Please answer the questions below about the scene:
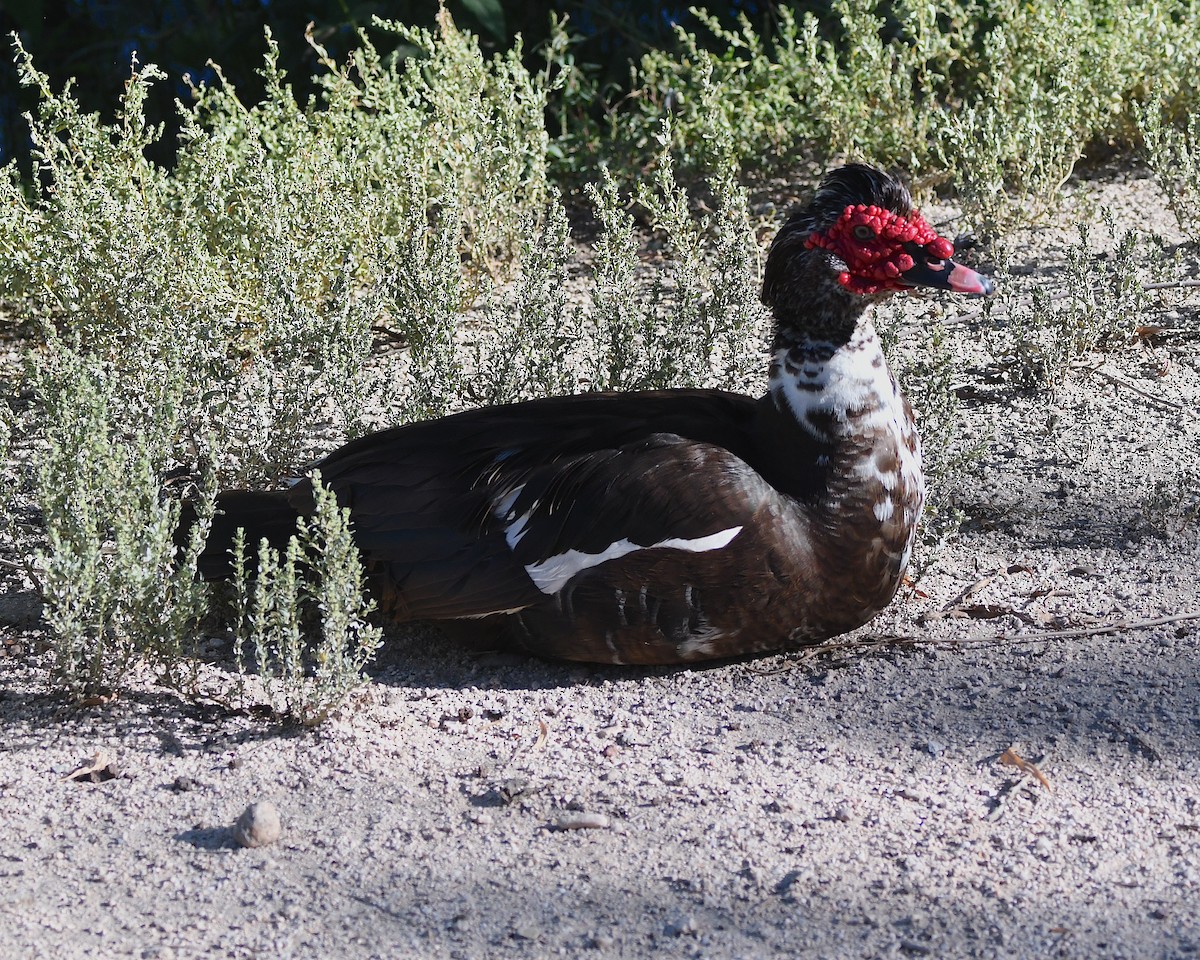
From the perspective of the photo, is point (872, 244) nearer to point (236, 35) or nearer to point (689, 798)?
point (689, 798)

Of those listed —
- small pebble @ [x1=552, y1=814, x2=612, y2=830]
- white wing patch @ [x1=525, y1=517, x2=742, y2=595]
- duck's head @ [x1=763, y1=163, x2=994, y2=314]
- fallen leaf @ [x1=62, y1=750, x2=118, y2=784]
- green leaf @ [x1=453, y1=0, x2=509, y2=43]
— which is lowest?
small pebble @ [x1=552, y1=814, x2=612, y2=830]

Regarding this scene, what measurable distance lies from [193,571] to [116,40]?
5.27m

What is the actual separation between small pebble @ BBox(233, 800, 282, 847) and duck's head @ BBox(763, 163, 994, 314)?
1.67m

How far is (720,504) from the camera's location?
3.58m

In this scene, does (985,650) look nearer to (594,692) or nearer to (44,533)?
(594,692)

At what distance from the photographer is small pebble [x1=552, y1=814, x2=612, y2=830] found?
3.15 m

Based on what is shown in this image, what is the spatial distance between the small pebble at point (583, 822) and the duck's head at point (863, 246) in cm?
132

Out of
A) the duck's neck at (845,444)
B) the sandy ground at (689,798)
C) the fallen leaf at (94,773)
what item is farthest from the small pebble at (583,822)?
the fallen leaf at (94,773)

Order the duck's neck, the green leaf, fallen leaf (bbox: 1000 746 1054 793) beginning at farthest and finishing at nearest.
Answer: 1. the green leaf
2. the duck's neck
3. fallen leaf (bbox: 1000 746 1054 793)

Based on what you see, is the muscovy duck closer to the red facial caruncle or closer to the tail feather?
the red facial caruncle

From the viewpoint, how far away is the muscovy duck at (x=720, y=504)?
3.61 meters

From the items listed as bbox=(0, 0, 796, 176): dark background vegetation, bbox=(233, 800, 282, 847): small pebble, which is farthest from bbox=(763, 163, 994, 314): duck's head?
bbox=(0, 0, 796, 176): dark background vegetation

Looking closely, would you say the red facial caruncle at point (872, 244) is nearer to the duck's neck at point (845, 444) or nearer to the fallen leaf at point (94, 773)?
the duck's neck at point (845, 444)

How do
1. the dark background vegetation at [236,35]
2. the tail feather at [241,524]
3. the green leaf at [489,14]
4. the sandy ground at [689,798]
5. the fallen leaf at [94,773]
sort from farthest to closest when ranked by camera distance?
1. the dark background vegetation at [236,35]
2. the green leaf at [489,14]
3. the tail feather at [241,524]
4. the fallen leaf at [94,773]
5. the sandy ground at [689,798]
